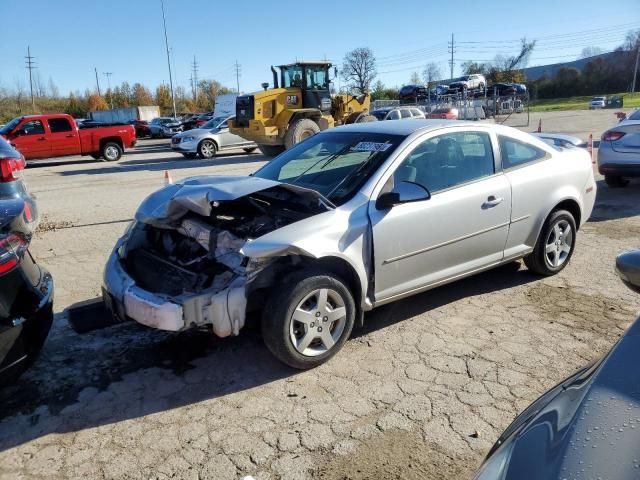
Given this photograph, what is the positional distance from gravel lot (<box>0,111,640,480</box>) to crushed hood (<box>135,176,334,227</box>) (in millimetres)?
1001

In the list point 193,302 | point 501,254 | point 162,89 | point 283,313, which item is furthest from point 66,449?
point 162,89

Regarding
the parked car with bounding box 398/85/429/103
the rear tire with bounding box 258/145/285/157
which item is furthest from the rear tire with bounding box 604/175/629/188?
the parked car with bounding box 398/85/429/103

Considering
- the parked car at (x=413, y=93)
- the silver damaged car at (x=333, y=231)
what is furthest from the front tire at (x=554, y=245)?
the parked car at (x=413, y=93)

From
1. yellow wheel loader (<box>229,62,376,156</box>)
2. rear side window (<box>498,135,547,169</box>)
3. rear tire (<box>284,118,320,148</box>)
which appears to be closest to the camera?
rear side window (<box>498,135,547,169</box>)

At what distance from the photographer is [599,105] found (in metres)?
49.1

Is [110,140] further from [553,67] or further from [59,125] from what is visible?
[553,67]

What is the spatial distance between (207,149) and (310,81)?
4739 mm

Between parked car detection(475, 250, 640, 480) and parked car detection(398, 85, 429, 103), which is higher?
parked car detection(398, 85, 429, 103)

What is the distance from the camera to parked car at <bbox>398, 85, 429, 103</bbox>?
153 feet

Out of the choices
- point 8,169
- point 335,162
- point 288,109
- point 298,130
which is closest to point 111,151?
point 288,109

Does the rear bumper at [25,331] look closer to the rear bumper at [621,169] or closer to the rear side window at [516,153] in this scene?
the rear side window at [516,153]

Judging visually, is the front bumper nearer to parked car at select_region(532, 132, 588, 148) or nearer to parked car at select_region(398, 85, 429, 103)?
parked car at select_region(532, 132, 588, 148)

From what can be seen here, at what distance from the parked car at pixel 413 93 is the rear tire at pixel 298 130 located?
31683mm

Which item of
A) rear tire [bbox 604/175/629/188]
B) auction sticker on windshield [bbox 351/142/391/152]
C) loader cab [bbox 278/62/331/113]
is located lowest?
rear tire [bbox 604/175/629/188]
